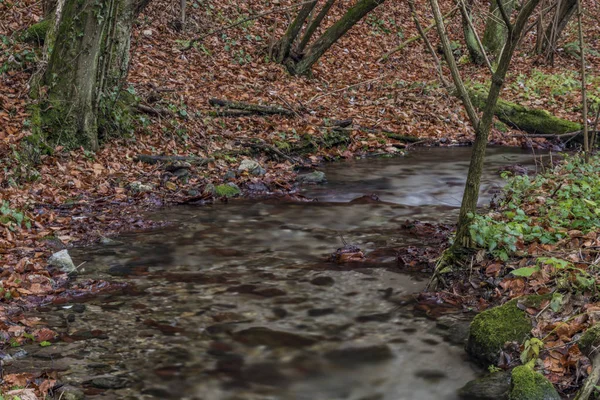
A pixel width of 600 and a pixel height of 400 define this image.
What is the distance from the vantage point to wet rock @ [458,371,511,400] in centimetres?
463

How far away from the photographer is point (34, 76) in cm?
1062

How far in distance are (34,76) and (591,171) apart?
8473mm

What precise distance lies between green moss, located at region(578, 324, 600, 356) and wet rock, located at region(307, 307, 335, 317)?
2.39 metres

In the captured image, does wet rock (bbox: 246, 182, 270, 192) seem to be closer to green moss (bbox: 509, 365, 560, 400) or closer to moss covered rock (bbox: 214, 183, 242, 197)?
moss covered rock (bbox: 214, 183, 242, 197)

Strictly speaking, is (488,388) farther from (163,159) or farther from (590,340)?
(163,159)

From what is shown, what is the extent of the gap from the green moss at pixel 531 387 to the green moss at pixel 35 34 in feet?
35.6

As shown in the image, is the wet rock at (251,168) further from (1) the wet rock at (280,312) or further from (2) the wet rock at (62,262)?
(1) the wet rock at (280,312)

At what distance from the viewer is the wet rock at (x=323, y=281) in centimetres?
683

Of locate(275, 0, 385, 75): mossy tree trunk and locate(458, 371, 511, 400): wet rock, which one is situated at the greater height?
locate(275, 0, 385, 75): mossy tree trunk

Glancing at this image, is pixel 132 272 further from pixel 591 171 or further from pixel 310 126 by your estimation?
pixel 310 126

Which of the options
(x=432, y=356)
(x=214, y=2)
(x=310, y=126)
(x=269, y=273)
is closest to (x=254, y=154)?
(x=310, y=126)

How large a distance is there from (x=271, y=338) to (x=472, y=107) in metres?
2.81

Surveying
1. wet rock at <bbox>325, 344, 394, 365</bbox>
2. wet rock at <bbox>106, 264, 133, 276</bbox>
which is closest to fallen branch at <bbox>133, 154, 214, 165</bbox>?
wet rock at <bbox>106, 264, 133, 276</bbox>

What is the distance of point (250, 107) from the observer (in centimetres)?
1368
